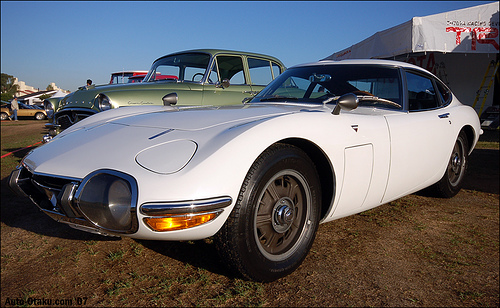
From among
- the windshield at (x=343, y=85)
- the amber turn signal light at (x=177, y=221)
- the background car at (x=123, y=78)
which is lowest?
the amber turn signal light at (x=177, y=221)

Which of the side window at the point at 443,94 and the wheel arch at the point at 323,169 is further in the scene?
the side window at the point at 443,94

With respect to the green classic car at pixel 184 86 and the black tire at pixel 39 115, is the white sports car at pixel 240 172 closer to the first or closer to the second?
the green classic car at pixel 184 86

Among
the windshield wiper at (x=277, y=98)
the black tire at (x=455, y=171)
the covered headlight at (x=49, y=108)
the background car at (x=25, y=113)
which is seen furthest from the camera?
the background car at (x=25, y=113)

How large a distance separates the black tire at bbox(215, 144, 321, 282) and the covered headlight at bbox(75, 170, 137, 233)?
429 millimetres

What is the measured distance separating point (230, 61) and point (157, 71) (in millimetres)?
1312

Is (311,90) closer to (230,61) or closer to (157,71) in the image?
(230,61)

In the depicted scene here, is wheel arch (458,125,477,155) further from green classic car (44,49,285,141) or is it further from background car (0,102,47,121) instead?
background car (0,102,47,121)

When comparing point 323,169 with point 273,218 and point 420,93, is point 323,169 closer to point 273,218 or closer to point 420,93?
point 273,218

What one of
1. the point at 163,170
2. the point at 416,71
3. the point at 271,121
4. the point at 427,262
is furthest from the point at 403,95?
the point at 163,170

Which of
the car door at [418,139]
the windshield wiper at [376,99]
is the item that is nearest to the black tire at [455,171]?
the car door at [418,139]

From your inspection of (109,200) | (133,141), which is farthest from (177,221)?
(133,141)

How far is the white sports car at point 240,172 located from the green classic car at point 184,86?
2.60 m

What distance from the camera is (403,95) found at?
3125 millimetres

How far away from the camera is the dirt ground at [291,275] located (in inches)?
73.9
